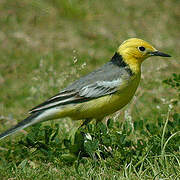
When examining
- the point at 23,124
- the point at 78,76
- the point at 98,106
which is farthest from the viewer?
the point at 78,76

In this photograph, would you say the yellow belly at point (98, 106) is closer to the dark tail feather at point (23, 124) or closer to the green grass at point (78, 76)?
the green grass at point (78, 76)

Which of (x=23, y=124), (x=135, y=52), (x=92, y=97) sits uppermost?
(x=135, y=52)

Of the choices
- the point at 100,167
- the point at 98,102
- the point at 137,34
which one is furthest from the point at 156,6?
the point at 100,167

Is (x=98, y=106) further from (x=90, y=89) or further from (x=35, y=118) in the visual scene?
(x=35, y=118)

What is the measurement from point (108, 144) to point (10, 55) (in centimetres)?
444

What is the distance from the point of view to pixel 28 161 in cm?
428

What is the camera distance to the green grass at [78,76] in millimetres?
3879

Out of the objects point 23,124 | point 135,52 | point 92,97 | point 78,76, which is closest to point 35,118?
point 23,124

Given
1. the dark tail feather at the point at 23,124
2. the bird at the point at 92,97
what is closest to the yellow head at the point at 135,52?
the bird at the point at 92,97

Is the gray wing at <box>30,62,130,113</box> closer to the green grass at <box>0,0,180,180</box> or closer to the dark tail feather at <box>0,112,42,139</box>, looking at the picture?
the dark tail feather at <box>0,112,42,139</box>

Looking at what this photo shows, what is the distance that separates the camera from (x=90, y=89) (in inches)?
168

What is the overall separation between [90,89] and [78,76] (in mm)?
365

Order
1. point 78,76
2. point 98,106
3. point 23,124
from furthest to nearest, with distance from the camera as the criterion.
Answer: point 78,76, point 98,106, point 23,124

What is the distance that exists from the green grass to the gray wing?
201mm
